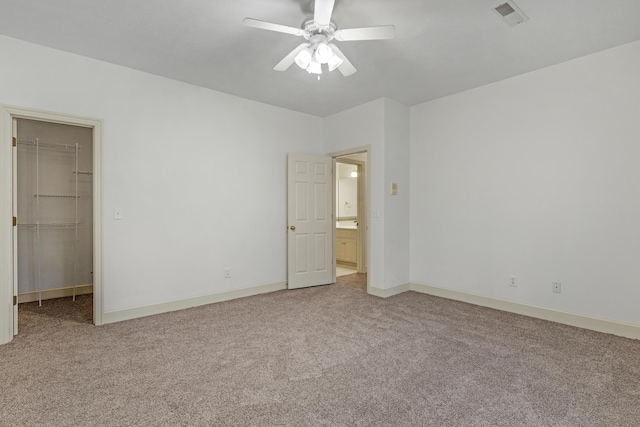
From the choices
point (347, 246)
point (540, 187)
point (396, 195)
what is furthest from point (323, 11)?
point (347, 246)

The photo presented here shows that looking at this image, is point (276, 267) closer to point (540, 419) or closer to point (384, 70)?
point (384, 70)

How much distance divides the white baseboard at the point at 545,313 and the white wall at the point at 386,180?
626 millimetres

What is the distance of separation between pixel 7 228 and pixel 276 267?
2.96 meters

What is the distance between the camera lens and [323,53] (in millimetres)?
2553

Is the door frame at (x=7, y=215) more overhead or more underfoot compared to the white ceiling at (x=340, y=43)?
more underfoot

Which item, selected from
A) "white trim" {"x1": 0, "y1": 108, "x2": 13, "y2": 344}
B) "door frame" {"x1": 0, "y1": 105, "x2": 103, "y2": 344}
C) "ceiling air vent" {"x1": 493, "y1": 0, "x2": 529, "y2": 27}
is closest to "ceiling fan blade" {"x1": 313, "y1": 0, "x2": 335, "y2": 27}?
"ceiling air vent" {"x1": 493, "y1": 0, "x2": 529, "y2": 27}

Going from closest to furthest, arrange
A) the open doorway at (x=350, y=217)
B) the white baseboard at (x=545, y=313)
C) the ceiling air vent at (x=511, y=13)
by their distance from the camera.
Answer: the ceiling air vent at (x=511, y=13) → the white baseboard at (x=545, y=313) → the open doorway at (x=350, y=217)

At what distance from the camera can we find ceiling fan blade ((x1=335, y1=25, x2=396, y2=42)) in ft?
7.36

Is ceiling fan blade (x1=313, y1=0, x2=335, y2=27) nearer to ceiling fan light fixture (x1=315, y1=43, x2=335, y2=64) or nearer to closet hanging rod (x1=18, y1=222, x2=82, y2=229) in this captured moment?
ceiling fan light fixture (x1=315, y1=43, x2=335, y2=64)

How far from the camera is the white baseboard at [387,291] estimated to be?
4391mm

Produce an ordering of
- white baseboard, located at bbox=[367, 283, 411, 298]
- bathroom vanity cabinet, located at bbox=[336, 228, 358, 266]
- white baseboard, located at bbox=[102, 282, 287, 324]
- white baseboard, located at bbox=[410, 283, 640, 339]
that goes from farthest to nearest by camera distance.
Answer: bathroom vanity cabinet, located at bbox=[336, 228, 358, 266] → white baseboard, located at bbox=[367, 283, 411, 298] → white baseboard, located at bbox=[102, 282, 287, 324] → white baseboard, located at bbox=[410, 283, 640, 339]

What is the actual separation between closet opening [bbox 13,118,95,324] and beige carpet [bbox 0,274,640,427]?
0.90 m

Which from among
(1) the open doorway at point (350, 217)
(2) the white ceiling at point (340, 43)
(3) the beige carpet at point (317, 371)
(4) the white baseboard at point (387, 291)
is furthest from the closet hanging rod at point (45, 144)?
(4) the white baseboard at point (387, 291)

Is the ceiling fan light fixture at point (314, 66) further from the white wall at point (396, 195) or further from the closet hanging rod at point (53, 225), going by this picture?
the closet hanging rod at point (53, 225)
